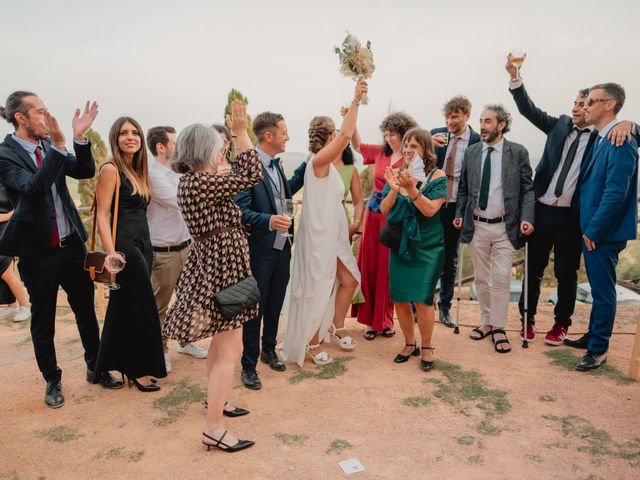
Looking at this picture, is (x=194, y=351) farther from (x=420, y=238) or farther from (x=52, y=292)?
(x=420, y=238)

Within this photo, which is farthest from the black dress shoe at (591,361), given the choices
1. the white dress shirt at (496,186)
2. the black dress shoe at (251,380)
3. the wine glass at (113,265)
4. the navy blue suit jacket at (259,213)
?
the wine glass at (113,265)

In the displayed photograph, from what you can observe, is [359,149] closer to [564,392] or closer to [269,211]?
[269,211]

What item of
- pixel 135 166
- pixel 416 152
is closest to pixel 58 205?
pixel 135 166

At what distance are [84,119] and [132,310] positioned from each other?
1446 mm

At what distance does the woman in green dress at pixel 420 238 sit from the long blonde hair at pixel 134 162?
6.37 feet

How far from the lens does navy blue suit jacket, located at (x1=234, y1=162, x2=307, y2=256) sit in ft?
12.0

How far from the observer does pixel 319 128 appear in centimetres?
421

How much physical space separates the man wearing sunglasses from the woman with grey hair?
10.2 ft

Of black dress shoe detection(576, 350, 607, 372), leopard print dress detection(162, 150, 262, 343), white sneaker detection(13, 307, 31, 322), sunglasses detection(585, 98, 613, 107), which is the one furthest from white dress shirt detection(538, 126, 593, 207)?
white sneaker detection(13, 307, 31, 322)

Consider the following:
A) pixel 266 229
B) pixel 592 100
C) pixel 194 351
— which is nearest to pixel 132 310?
pixel 194 351

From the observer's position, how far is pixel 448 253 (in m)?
5.42

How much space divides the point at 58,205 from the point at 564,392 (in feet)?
13.5

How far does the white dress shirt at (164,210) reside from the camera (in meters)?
4.00

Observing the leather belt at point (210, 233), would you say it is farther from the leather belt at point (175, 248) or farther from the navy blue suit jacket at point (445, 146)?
the navy blue suit jacket at point (445, 146)
